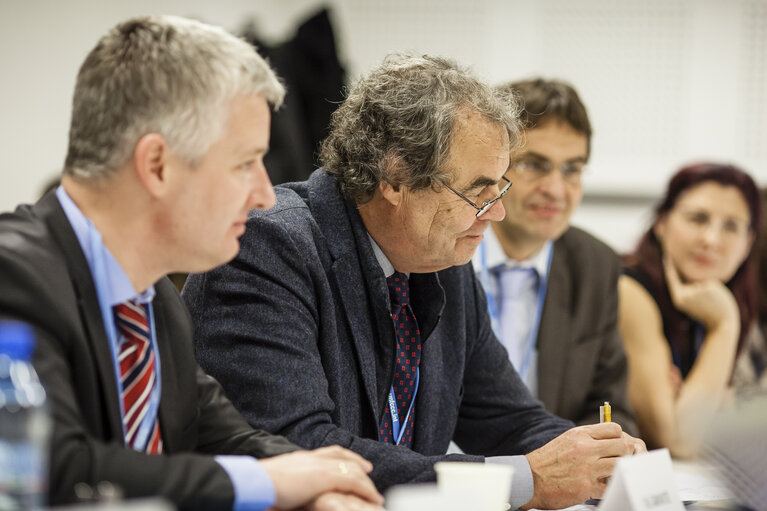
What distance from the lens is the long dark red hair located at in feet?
12.1

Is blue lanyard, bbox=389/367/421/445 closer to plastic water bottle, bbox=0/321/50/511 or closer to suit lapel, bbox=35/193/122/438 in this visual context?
suit lapel, bbox=35/193/122/438

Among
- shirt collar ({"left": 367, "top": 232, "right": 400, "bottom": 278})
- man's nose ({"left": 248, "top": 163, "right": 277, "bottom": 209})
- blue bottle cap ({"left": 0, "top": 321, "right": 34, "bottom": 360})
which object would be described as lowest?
shirt collar ({"left": 367, "top": 232, "right": 400, "bottom": 278})

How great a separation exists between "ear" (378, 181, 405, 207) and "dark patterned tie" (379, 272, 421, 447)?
0.56ft

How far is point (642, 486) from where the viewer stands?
4.58 ft

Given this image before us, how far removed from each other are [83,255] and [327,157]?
0.90 metres

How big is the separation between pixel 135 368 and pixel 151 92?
1.34ft

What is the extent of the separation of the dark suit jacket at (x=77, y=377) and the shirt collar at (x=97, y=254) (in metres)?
0.01

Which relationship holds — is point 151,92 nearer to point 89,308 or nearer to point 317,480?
point 89,308

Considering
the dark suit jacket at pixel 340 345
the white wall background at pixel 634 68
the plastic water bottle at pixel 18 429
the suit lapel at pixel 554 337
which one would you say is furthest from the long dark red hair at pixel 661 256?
the plastic water bottle at pixel 18 429

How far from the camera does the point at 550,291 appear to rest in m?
3.04

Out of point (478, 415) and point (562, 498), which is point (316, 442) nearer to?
point (562, 498)

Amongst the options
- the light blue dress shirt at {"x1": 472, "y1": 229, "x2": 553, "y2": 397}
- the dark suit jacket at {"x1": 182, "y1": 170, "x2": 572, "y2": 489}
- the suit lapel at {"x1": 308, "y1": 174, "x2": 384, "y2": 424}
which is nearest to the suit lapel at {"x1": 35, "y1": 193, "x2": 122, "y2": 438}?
the dark suit jacket at {"x1": 182, "y1": 170, "x2": 572, "y2": 489}

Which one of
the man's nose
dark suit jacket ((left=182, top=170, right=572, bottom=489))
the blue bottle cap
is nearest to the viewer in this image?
the blue bottle cap

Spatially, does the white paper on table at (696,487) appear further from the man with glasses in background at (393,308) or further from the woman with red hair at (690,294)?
the woman with red hair at (690,294)
